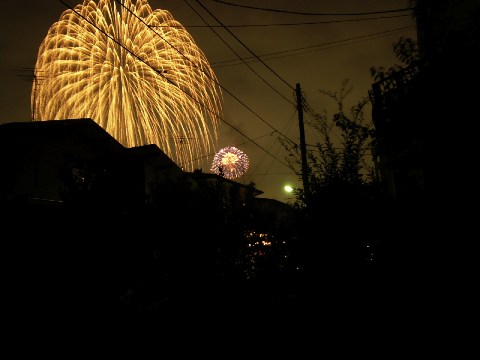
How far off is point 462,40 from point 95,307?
6.61 m

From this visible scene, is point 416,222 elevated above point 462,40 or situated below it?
below

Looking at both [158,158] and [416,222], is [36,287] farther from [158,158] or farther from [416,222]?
[158,158]

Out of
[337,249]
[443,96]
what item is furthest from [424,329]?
[443,96]

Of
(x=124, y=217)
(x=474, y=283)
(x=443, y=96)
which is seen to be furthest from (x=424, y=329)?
(x=124, y=217)

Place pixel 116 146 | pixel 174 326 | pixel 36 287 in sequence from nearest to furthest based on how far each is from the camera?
1. pixel 36 287
2. pixel 174 326
3. pixel 116 146

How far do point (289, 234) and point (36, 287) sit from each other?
499 centimetres

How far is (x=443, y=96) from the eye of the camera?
7289 mm

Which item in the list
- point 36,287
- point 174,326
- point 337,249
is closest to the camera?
point 36,287

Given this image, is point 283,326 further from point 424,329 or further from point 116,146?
point 116,146

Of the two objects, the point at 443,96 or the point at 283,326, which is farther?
the point at 283,326

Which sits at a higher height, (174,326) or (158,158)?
(158,158)

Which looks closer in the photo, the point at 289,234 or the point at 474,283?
the point at 474,283

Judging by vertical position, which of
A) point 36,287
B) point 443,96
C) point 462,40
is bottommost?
Result: point 36,287

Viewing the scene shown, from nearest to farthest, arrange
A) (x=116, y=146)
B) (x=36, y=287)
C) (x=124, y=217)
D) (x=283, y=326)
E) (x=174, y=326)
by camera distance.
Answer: (x=36, y=287) → (x=124, y=217) → (x=174, y=326) → (x=283, y=326) → (x=116, y=146)
